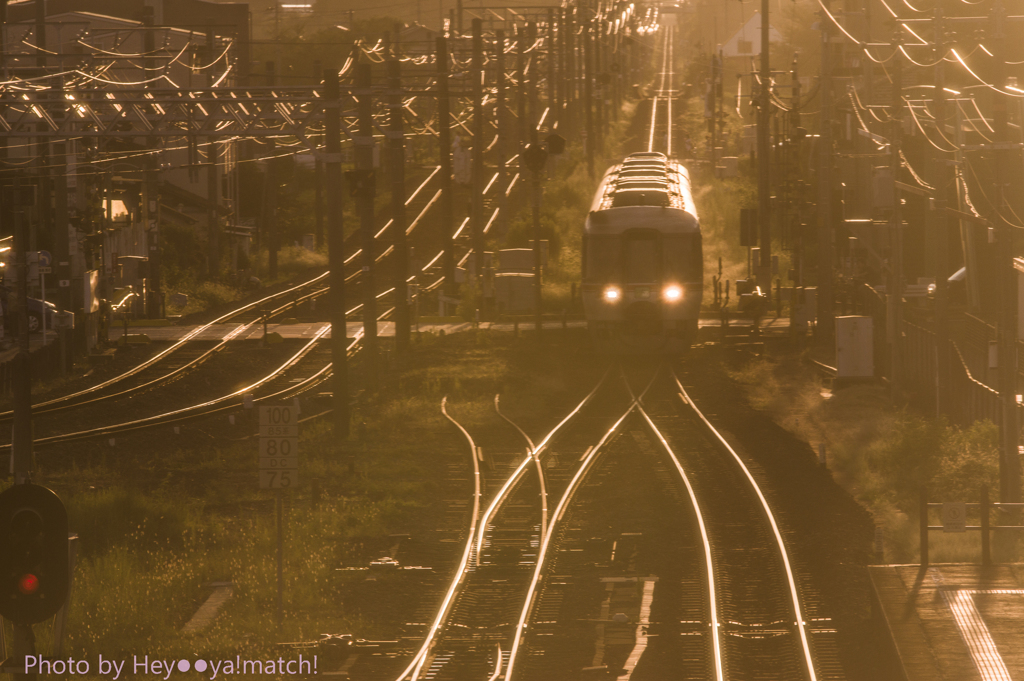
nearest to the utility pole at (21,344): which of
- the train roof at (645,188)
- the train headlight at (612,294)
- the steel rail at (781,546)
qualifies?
the steel rail at (781,546)

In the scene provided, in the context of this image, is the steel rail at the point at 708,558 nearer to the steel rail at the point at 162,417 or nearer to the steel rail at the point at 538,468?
the steel rail at the point at 538,468

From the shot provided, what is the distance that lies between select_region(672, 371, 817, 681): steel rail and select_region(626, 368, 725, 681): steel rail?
2.34 ft

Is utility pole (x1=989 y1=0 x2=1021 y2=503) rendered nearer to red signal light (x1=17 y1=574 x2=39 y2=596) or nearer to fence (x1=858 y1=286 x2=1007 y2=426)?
fence (x1=858 y1=286 x2=1007 y2=426)

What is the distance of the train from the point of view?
25406mm

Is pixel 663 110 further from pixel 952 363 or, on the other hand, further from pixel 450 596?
pixel 450 596

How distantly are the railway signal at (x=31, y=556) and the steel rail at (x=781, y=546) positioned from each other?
590cm

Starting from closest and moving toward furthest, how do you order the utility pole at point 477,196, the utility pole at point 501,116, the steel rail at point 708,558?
1. the steel rail at point 708,558
2. the utility pole at point 477,196
3. the utility pole at point 501,116

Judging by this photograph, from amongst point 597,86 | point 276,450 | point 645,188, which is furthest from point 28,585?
point 597,86

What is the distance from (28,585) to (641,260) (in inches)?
761

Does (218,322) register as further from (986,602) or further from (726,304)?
(986,602)

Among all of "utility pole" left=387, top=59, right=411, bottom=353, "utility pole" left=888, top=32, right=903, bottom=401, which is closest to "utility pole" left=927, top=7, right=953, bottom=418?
"utility pole" left=888, top=32, right=903, bottom=401

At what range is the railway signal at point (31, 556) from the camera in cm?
712

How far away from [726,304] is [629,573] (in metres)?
20.9

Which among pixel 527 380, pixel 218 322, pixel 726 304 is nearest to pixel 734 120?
pixel 726 304
